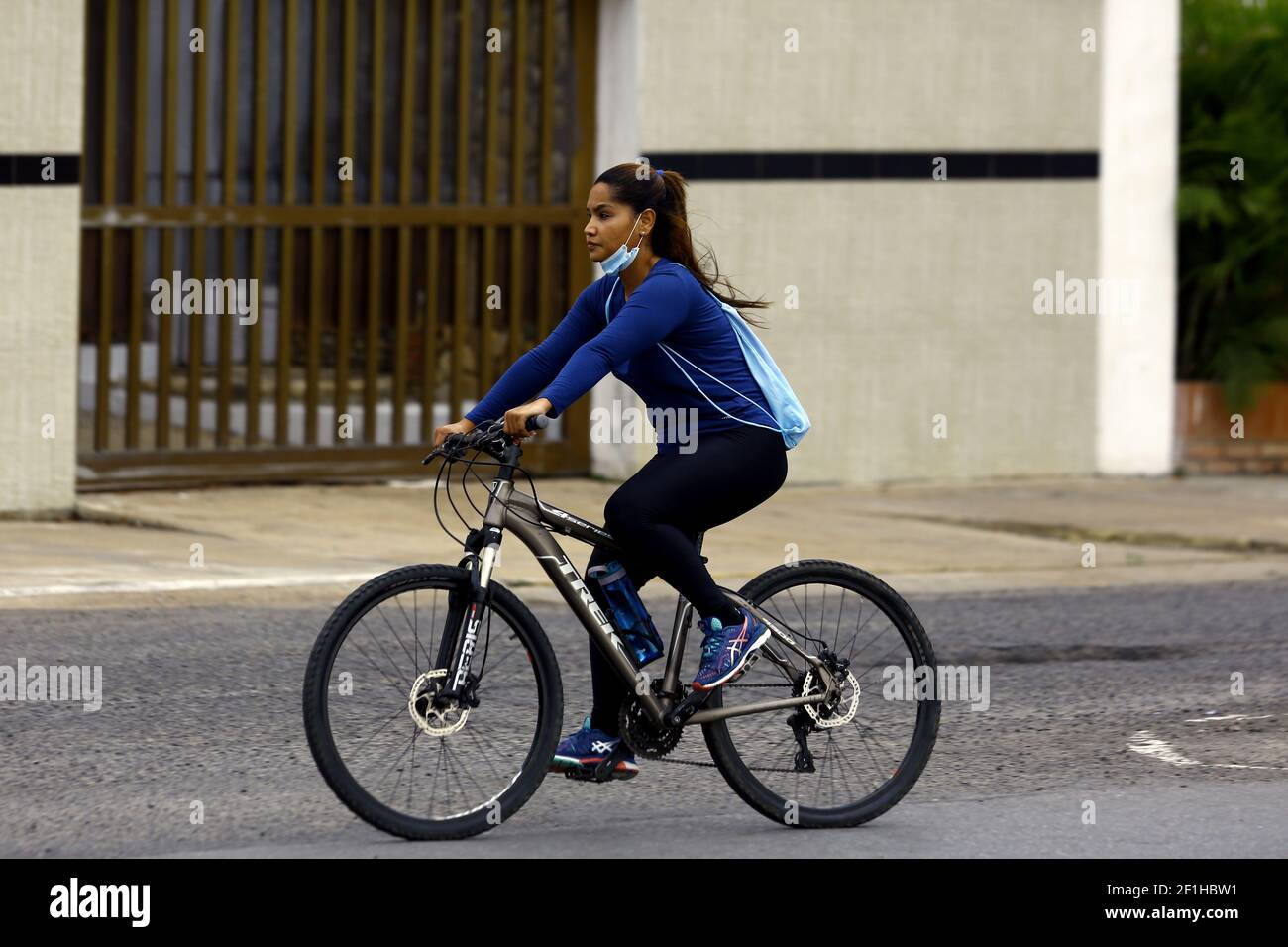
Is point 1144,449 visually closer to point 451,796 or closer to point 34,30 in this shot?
point 34,30

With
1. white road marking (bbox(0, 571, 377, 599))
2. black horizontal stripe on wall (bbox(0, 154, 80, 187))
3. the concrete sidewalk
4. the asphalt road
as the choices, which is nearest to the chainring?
the asphalt road

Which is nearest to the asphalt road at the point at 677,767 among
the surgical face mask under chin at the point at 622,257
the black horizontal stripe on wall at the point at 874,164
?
the surgical face mask under chin at the point at 622,257

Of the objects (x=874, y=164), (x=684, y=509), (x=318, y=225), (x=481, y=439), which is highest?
(x=874, y=164)

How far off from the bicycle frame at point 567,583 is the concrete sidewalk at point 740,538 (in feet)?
14.2

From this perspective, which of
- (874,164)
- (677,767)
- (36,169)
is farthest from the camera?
(874,164)

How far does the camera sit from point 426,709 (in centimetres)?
585

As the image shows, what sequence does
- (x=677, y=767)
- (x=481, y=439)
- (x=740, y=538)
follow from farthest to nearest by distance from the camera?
(x=740, y=538)
(x=677, y=767)
(x=481, y=439)

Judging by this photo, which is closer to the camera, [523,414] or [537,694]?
[523,414]

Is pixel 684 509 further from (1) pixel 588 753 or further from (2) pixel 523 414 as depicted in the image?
(1) pixel 588 753

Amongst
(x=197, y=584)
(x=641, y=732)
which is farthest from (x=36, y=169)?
(x=641, y=732)

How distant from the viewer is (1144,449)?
15641 millimetres

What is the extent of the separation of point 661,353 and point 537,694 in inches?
38.1

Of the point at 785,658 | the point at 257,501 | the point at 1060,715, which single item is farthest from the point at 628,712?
the point at 257,501
